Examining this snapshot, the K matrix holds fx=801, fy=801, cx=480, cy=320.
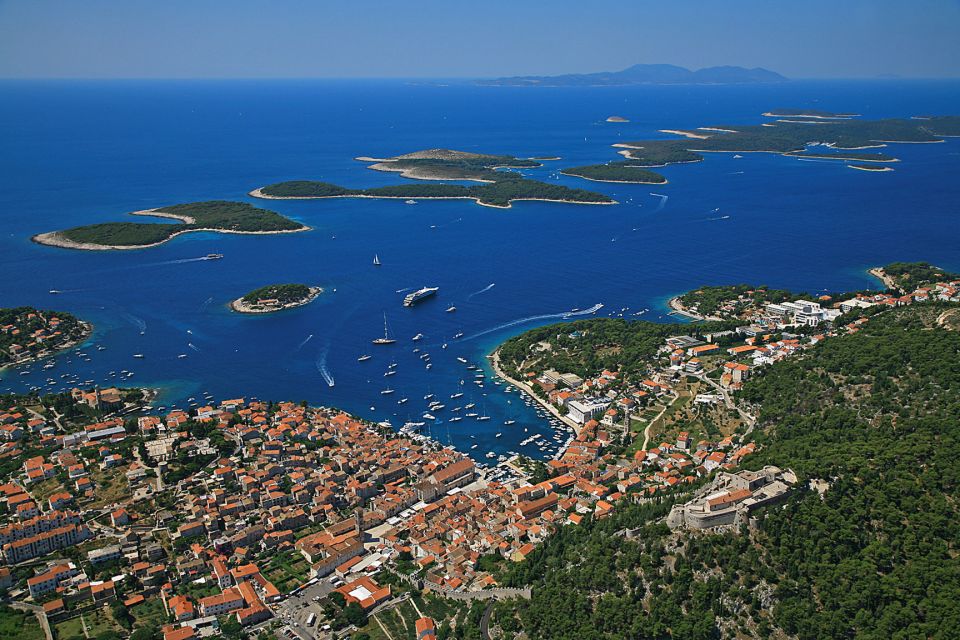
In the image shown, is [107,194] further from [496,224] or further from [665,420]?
[665,420]

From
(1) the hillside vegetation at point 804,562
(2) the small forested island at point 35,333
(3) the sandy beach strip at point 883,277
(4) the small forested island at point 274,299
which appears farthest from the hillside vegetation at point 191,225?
(1) the hillside vegetation at point 804,562

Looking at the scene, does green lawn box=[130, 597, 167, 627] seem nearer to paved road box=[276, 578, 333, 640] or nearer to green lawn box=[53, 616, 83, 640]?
green lawn box=[53, 616, 83, 640]

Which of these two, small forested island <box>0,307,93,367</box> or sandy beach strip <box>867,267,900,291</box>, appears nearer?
small forested island <box>0,307,93,367</box>

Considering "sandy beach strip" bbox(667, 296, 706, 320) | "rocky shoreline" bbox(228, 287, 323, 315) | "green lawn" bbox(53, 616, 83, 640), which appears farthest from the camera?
"rocky shoreline" bbox(228, 287, 323, 315)

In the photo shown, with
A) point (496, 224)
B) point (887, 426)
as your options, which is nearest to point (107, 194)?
point (496, 224)

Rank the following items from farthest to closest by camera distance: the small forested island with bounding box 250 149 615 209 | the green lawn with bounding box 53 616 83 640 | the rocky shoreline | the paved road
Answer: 1. the small forested island with bounding box 250 149 615 209
2. the rocky shoreline
3. the paved road
4. the green lawn with bounding box 53 616 83 640

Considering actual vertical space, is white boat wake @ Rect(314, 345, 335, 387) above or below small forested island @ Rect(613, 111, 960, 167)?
below

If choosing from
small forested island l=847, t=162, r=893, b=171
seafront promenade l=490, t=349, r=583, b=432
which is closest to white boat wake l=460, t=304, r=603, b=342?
seafront promenade l=490, t=349, r=583, b=432

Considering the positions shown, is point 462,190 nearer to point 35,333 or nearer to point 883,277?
point 883,277
